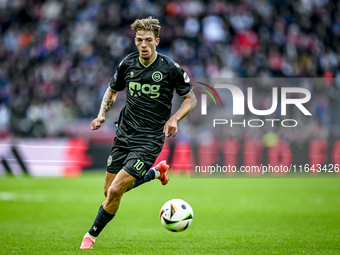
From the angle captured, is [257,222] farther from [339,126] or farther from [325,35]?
[325,35]

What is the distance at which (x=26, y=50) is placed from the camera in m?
20.0

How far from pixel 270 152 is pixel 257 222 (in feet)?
25.8

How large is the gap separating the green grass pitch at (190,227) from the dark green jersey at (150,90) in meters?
1.49

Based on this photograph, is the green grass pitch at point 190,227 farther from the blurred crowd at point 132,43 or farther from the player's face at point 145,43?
the blurred crowd at point 132,43

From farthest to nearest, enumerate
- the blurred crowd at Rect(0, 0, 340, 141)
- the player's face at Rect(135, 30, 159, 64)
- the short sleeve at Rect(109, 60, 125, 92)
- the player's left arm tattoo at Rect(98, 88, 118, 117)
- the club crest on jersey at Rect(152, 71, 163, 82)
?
1. the blurred crowd at Rect(0, 0, 340, 141)
2. the player's left arm tattoo at Rect(98, 88, 118, 117)
3. the short sleeve at Rect(109, 60, 125, 92)
4. the club crest on jersey at Rect(152, 71, 163, 82)
5. the player's face at Rect(135, 30, 159, 64)

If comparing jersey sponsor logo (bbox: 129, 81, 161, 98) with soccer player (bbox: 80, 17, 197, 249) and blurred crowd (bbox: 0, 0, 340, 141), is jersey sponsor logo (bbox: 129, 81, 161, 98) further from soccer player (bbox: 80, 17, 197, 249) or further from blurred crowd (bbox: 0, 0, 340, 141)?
blurred crowd (bbox: 0, 0, 340, 141)

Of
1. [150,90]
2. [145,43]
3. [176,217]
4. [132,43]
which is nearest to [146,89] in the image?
[150,90]

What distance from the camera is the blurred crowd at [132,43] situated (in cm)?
1838

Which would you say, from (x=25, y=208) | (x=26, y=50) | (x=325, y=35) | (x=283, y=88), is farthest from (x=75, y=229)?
(x=325, y=35)

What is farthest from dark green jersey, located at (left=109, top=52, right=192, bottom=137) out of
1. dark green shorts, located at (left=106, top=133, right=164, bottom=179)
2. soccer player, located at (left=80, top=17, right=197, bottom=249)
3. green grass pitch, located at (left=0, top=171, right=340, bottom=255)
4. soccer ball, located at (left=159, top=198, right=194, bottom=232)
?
green grass pitch, located at (left=0, top=171, right=340, bottom=255)

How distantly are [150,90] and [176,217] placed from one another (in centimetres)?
159

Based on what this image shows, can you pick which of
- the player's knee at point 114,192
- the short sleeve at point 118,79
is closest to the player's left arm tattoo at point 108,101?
the short sleeve at point 118,79

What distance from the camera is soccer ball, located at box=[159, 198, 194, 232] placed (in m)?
5.80

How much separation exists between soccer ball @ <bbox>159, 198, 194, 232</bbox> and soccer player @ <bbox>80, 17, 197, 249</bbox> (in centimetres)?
57
